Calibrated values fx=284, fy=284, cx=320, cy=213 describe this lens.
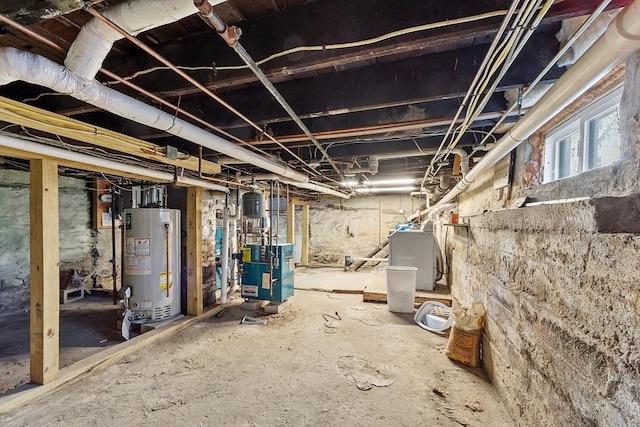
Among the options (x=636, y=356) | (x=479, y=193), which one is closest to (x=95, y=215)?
(x=479, y=193)

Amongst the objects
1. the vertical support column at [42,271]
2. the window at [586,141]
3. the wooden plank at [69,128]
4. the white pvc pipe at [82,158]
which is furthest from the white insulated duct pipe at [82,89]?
the window at [586,141]

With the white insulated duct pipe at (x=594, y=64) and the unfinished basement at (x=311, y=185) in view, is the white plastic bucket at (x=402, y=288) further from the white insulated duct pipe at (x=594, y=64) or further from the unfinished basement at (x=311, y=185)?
the white insulated duct pipe at (x=594, y=64)

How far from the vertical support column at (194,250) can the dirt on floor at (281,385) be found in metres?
0.44

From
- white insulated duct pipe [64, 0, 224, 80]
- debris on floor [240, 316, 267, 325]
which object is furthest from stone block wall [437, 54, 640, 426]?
debris on floor [240, 316, 267, 325]

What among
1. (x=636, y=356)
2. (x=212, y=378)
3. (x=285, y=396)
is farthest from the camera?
(x=212, y=378)

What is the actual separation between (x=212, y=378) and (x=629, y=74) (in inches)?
112

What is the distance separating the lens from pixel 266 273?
369 centimetres

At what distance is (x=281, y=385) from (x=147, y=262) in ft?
6.75

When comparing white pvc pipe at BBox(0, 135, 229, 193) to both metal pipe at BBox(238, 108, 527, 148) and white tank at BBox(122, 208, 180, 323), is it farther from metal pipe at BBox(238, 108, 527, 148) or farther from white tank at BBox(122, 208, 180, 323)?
metal pipe at BBox(238, 108, 527, 148)

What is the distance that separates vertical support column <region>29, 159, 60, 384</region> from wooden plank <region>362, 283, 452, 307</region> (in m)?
3.43

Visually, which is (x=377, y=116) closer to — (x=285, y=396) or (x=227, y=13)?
(x=227, y=13)

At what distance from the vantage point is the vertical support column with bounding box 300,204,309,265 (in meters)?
7.64

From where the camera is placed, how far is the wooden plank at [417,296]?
395cm

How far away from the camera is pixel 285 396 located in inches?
77.1
